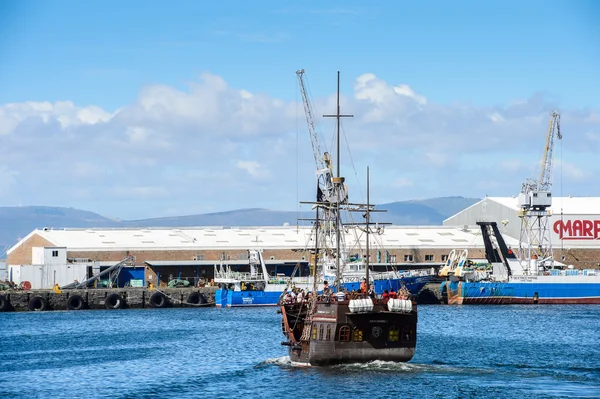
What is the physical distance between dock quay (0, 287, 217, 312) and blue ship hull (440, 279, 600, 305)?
29.0 meters

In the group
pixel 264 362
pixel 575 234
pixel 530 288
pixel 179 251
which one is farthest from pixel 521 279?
pixel 264 362

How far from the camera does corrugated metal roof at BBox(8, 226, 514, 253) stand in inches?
5384

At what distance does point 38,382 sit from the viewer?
54.1 m

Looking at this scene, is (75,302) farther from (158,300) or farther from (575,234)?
(575,234)

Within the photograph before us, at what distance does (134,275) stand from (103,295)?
13075 millimetres

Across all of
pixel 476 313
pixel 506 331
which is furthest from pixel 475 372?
pixel 476 313

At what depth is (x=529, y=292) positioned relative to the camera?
121 meters

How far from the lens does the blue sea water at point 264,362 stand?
49.5 metres

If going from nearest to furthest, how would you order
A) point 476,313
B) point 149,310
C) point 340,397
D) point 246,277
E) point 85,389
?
point 340,397 → point 85,389 → point 476,313 → point 149,310 → point 246,277

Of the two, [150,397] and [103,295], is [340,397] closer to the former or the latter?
[150,397]

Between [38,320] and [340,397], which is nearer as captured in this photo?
[340,397]

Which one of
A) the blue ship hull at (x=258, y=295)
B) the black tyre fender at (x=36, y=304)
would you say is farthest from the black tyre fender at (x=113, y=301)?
the blue ship hull at (x=258, y=295)

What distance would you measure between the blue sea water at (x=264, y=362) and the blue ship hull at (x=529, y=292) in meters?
24.8

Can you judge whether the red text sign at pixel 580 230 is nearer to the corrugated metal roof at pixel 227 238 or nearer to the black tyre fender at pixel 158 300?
the corrugated metal roof at pixel 227 238
